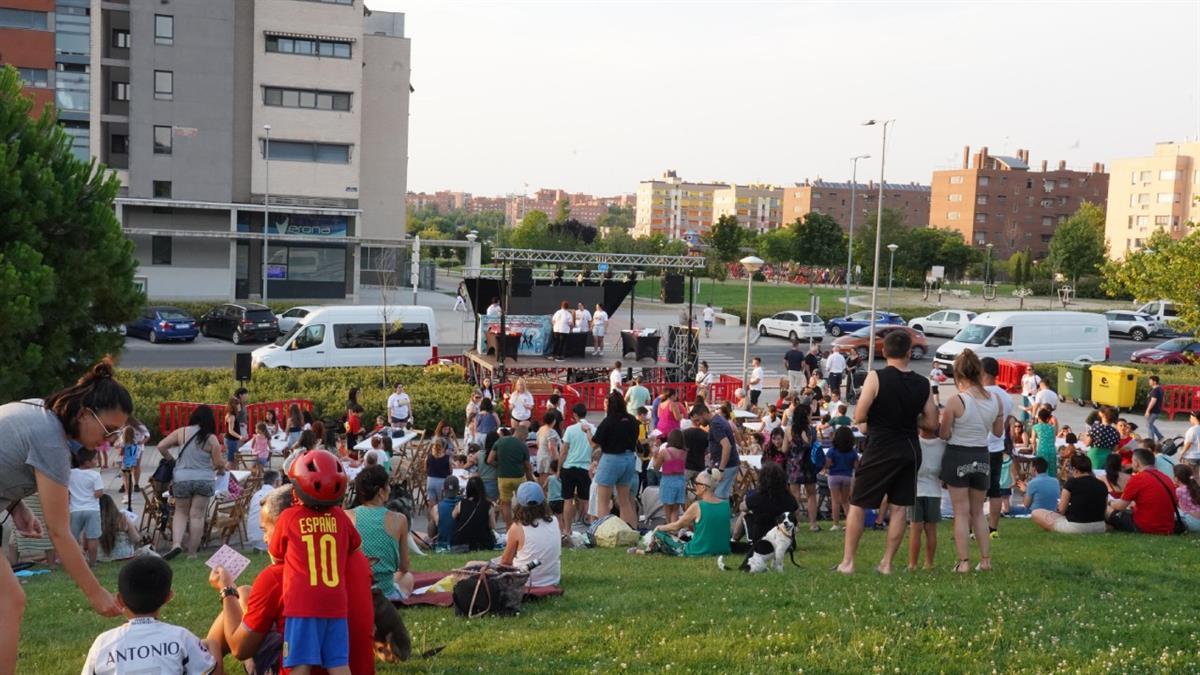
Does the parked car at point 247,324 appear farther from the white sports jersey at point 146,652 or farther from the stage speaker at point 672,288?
the white sports jersey at point 146,652

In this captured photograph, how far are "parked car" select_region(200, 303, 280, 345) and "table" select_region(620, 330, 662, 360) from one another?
14.8 meters

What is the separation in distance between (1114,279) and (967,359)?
27.4 meters

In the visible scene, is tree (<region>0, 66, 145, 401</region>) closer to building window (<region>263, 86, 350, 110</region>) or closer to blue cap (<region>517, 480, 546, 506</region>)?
blue cap (<region>517, 480, 546, 506</region>)

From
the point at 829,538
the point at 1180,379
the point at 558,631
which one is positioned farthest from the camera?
the point at 1180,379

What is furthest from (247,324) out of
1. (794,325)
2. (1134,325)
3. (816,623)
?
(1134,325)

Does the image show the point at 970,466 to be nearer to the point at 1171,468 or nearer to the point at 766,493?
the point at 766,493

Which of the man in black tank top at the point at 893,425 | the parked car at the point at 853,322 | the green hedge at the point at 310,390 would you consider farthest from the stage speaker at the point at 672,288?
the man in black tank top at the point at 893,425

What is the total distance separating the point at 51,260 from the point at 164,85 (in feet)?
120

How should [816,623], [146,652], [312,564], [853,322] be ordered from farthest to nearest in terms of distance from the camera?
1. [853,322]
2. [816,623]
3. [312,564]
4. [146,652]

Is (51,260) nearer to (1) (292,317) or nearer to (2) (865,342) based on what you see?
(1) (292,317)

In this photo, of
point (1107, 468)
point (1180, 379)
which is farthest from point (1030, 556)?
point (1180, 379)

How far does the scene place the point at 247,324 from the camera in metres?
38.4

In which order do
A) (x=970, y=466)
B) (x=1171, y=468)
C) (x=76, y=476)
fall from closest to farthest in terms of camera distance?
(x=970, y=466) < (x=76, y=476) < (x=1171, y=468)

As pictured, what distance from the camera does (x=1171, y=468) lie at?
13867 millimetres
